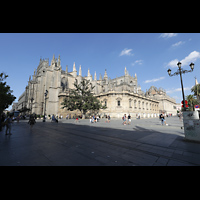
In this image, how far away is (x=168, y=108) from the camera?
57.1 metres

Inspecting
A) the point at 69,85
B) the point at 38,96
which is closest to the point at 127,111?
the point at 69,85
